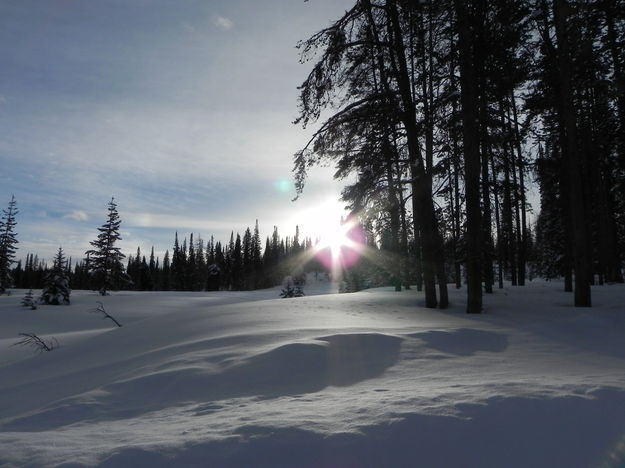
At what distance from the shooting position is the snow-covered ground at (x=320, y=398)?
2008 millimetres

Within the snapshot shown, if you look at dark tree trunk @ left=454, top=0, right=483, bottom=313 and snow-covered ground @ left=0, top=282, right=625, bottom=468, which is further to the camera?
dark tree trunk @ left=454, top=0, right=483, bottom=313

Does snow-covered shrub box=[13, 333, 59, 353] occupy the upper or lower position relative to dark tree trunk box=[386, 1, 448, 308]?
lower

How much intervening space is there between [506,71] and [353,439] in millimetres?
11885

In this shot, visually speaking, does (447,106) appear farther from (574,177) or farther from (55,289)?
(55,289)

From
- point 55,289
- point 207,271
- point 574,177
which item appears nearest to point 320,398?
point 574,177

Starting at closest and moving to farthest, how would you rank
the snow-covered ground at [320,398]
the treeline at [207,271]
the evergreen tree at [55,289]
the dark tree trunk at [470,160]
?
the snow-covered ground at [320,398] → the dark tree trunk at [470,160] → the evergreen tree at [55,289] → the treeline at [207,271]

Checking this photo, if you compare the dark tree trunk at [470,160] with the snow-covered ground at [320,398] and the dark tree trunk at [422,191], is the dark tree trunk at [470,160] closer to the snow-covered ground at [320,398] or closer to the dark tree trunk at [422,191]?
the dark tree trunk at [422,191]

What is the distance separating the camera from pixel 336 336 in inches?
193

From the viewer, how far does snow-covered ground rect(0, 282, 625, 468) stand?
2.01 meters

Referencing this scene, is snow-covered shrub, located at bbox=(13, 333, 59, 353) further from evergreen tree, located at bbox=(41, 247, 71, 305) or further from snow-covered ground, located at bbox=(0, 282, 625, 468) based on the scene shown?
evergreen tree, located at bbox=(41, 247, 71, 305)

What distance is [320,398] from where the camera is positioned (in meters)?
2.98

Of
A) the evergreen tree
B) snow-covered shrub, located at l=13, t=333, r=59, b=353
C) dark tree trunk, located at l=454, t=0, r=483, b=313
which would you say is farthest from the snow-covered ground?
the evergreen tree

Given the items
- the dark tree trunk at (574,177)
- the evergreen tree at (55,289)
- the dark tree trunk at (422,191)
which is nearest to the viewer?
the dark tree trunk at (574,177)

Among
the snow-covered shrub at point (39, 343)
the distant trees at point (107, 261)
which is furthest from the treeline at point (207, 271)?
the snow-covered shrub at point (39, 343)
